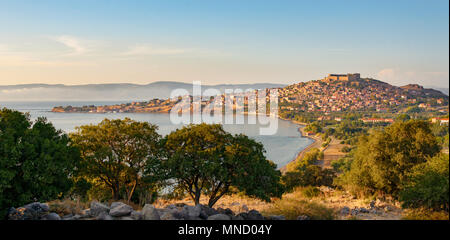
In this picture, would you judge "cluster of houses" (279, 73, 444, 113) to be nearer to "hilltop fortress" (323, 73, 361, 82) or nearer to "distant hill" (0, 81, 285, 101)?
"hilltop fortress" (323, 73, 361, 82)

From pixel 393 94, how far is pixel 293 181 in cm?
6447

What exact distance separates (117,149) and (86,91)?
111 ft

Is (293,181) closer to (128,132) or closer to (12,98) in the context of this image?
(128,132)

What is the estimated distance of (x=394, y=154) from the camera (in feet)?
36.1

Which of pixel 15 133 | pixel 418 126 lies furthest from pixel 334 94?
pixel 15 133

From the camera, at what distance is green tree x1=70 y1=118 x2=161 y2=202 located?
33.2ft

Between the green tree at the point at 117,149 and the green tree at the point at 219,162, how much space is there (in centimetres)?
133

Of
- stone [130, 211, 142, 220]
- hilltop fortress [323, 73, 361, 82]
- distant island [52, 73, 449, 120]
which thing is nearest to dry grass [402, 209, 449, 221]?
stone [130, 211, 142, 220]

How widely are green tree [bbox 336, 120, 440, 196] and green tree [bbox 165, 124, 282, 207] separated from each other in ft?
14.6

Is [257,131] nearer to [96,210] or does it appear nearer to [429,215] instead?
[429,215]

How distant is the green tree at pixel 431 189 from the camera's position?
6.37 m

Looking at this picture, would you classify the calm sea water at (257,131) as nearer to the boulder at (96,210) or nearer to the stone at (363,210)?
the stone at (363,210)

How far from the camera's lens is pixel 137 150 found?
1048cm
